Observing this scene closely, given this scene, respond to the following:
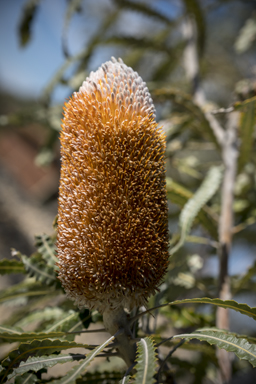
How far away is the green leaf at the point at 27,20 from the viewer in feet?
5.87

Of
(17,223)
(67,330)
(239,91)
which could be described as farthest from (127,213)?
(17,223)

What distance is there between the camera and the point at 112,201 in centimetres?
66

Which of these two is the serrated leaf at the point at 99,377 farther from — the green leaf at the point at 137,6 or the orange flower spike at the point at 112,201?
the green leaf at the point at 137,6

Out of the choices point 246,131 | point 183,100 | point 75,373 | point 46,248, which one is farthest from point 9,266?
point 246,131

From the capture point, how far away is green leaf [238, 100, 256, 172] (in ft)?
4.02

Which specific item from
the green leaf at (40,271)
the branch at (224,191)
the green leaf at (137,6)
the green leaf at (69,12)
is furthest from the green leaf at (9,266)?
the green leaf at (137,6)

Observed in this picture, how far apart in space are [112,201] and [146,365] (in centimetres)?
32

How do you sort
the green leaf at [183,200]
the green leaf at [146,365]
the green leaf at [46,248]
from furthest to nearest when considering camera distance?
the green leaf at [183,200] → the green leaf at [46,248] → the green leaf at [146,365]

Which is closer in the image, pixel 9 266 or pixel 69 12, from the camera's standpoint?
pixel 9 266

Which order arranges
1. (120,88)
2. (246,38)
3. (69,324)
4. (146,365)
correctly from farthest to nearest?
1. (246,38)
2. (69,324)
3. (120,88)
4. (146,365)

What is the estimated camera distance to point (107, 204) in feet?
2.14

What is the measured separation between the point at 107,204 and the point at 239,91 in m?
0.92

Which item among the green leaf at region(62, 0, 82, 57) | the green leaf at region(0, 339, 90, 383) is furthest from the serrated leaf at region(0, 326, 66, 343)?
the green leaf at region(62, 0, 82, 57)

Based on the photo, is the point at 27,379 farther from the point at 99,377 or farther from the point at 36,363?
the point at 99,377
